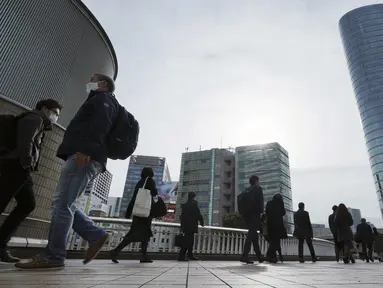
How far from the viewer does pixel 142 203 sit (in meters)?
4.66

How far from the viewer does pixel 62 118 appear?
29.6ft

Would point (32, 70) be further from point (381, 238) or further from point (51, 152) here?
point (381, 238)

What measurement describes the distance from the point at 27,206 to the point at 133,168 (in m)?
155

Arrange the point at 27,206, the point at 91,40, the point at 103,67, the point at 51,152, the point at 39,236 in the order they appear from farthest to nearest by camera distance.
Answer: the point at 103,67
the point at 91,40
the point at 51,152
the point at 39,236
the point at 27,206

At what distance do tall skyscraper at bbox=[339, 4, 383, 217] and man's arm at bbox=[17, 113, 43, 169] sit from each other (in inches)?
3326

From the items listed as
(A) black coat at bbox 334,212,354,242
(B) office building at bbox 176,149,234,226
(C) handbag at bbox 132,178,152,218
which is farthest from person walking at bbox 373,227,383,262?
(B) office building at bbox 176,149,234,226

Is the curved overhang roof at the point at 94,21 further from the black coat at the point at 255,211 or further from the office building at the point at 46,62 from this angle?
the black coat at the point at 255,211

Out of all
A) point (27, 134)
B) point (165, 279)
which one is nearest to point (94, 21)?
point (27, 134)

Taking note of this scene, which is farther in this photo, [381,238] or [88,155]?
[381,238]

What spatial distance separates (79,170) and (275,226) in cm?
580

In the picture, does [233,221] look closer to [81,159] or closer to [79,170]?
[79,170]

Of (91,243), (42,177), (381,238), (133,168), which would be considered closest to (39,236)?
(42,177)

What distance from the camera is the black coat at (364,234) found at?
990 cm

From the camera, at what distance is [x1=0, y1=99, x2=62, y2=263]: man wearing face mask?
2748 millimetres
